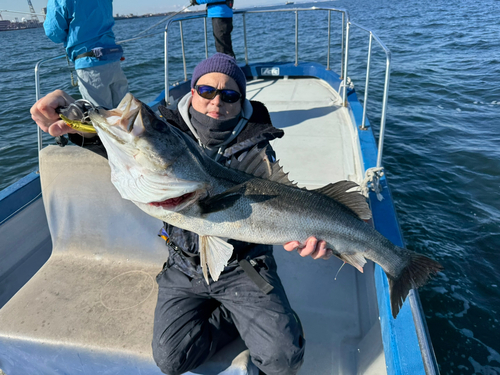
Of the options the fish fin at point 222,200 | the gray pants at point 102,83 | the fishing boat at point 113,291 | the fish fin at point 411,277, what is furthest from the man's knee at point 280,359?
the gray pants at point 102,83

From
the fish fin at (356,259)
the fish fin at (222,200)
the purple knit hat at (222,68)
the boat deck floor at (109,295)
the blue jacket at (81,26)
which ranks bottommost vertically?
the boat deck floor at (109,295)

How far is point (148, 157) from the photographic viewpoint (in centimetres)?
190

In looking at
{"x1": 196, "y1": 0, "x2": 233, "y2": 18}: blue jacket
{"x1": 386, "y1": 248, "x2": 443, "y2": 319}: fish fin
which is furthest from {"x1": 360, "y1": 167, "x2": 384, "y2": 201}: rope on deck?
{"x1": 196, "y1": 0, "x2": 233, "y2": 18}: blue jacket

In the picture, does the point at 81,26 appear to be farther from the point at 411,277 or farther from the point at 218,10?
the point at 411,277

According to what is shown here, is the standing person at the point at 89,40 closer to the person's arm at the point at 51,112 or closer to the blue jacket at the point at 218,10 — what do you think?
the blue jacket at the point at 218,10

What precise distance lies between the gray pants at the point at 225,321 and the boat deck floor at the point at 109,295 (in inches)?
6.6

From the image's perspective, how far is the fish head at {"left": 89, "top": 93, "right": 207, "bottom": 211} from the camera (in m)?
1.77

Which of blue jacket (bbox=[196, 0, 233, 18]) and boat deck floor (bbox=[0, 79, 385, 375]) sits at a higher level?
blue jacket (bbox=[196, 0, 233, 18])

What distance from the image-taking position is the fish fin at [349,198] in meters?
2.54

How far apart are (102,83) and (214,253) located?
16.1 ft

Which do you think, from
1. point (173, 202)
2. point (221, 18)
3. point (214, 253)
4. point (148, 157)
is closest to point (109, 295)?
point (214, 253)

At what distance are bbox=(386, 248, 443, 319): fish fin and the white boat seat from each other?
1.21 m

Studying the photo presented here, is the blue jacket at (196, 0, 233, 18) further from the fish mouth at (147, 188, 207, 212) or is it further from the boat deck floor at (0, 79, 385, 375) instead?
the fish mouth at (147, 188, 207, 212)

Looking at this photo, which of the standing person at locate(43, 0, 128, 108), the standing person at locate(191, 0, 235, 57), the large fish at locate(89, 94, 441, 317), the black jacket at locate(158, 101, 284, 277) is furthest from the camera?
the standing person at locate(191, 0, 235, 57)
